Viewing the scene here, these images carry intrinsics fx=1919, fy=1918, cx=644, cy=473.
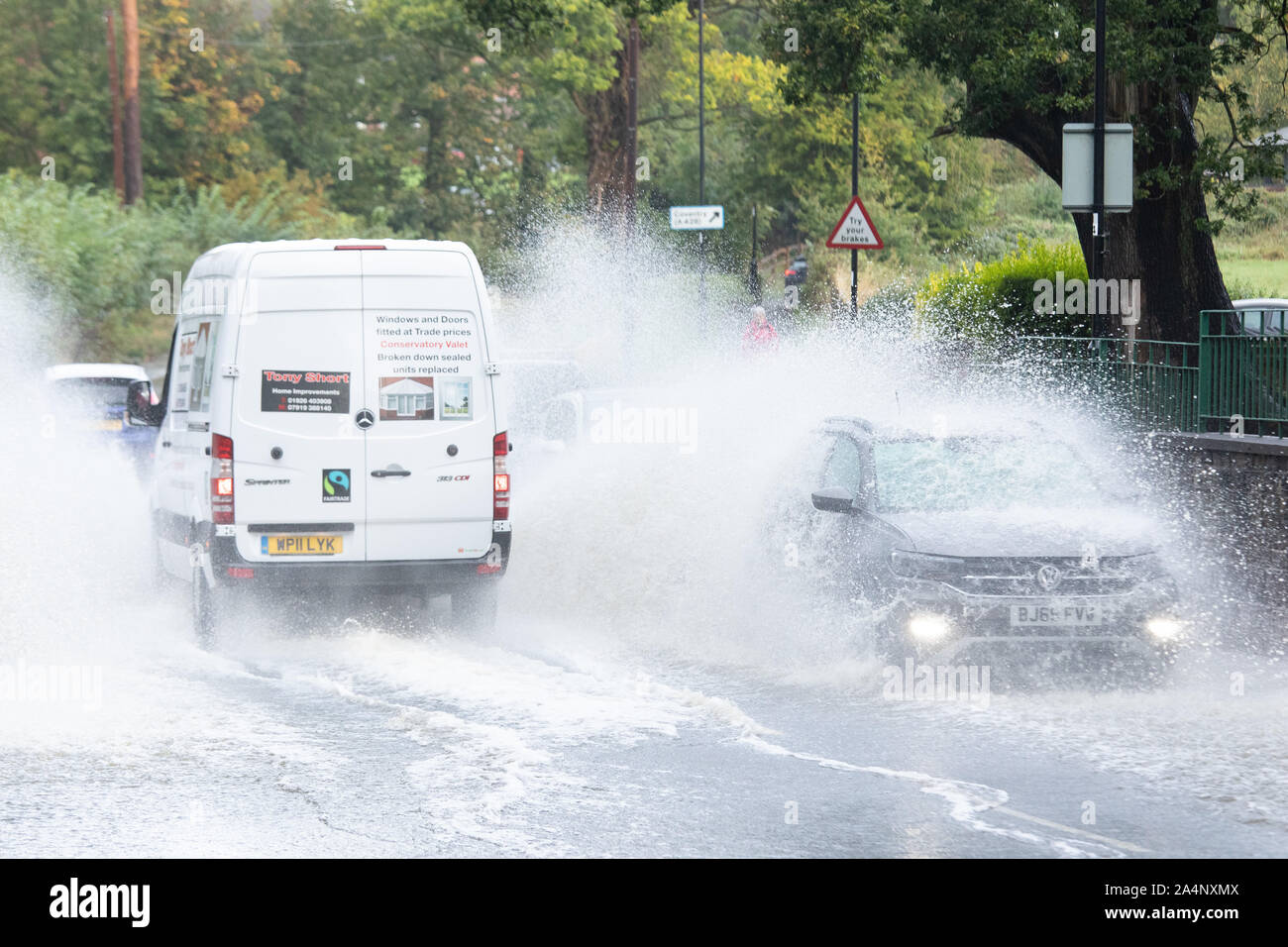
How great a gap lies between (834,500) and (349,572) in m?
3.14

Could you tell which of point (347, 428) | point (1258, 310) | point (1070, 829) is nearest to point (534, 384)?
point (347, 428)

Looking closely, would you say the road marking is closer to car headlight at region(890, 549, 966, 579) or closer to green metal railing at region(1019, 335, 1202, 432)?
car headlight at region(890, 549, 966, 579)

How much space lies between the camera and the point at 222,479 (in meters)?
11.9

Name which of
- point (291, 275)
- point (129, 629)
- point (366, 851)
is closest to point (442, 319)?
point (291, 275)

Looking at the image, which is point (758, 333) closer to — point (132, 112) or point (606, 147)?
point (606, 147)

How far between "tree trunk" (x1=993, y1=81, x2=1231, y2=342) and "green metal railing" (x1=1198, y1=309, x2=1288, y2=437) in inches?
172

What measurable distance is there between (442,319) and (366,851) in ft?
19.2

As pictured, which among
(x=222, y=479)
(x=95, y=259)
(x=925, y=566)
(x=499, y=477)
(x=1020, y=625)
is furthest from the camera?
(x=95, y=259)

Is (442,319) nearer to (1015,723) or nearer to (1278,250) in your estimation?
(1015,723)

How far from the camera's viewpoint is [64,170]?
209 ft

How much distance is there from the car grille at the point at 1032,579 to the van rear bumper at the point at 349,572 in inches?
133

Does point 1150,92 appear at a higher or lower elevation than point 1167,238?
higher

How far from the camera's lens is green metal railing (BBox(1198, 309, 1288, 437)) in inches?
566

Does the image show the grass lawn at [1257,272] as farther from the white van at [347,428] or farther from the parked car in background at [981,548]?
the white van at [347,428]
